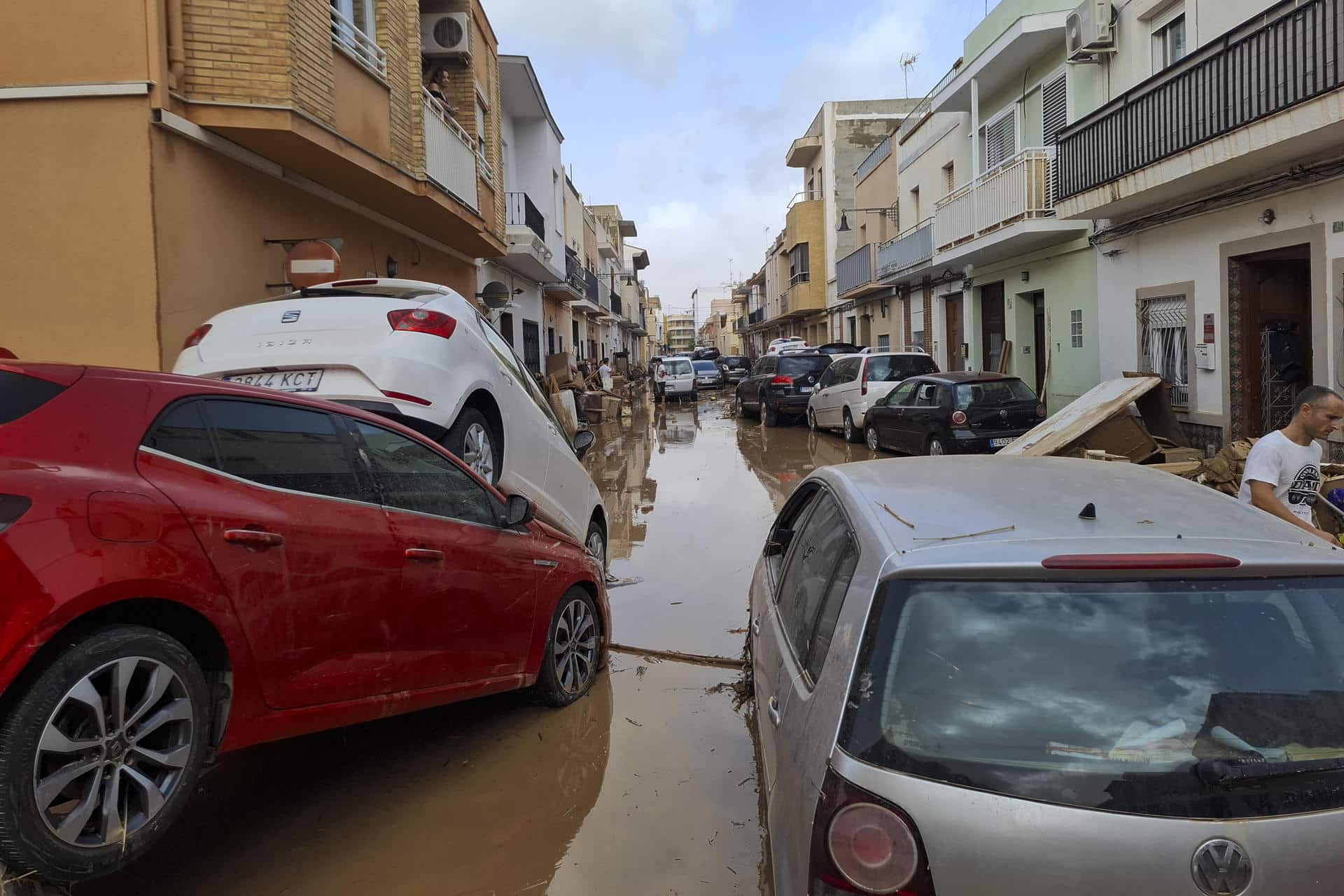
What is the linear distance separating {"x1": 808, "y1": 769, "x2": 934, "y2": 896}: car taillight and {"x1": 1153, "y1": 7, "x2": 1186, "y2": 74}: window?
14.7 metres

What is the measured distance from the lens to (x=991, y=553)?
2.17 metres

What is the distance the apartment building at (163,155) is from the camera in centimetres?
695

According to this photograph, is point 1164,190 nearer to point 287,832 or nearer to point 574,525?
point 574,525

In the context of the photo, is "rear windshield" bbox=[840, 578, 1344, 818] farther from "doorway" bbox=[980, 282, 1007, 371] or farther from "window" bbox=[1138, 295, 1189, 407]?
"doorway" bbox=[980, 282, 1007, 371]

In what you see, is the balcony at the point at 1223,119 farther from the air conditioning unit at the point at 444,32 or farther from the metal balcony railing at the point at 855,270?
the metal balcony railing at the point at 855,270

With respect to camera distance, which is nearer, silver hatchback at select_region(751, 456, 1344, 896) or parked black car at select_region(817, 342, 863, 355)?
silver hatchback at select_region(751, 456, 1344, 896)

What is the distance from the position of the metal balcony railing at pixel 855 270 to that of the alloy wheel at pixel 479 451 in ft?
80.4

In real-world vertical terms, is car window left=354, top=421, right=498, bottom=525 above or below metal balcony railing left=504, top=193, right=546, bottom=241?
below

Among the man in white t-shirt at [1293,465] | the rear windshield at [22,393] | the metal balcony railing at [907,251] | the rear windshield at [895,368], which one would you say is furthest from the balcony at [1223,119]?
the rear windshield at [22,393]

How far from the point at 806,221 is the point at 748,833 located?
3927 centimetres

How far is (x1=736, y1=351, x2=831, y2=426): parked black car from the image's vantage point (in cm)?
2127

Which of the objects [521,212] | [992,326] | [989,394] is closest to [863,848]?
[989,394]

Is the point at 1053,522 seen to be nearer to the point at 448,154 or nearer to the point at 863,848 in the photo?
the point at 863,848

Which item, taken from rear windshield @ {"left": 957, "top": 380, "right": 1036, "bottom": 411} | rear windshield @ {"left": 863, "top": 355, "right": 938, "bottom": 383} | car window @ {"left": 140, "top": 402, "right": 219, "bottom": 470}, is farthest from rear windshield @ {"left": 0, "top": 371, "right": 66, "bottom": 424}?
rear windshield @ {"left": 863, "top": 355, "right": 938, "bottom": 383}
